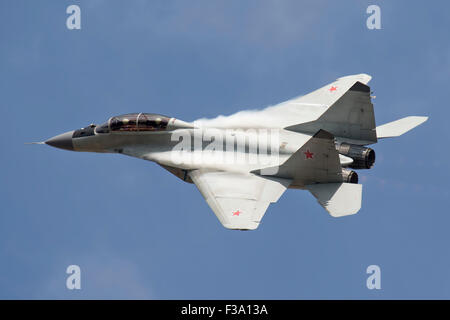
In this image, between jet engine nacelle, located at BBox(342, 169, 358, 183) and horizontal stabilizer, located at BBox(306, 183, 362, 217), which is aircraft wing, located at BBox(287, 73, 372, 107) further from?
horizontal stabilizer, located at BBox(306, 183, 362, 217)

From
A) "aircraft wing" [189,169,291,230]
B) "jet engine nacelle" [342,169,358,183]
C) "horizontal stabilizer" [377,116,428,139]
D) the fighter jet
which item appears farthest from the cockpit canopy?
"horizontal stabilizer" [377,116,428,139]

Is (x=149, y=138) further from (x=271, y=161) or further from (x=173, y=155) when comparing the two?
(x=271, y=161)

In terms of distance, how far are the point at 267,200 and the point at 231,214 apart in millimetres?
1508

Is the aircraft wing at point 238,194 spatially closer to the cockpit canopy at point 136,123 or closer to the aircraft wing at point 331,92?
the cockpit canopy at point 136,123

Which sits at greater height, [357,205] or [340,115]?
[340,115]

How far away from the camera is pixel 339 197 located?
33406 millimetres

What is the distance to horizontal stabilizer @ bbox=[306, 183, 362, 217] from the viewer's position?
33031mm

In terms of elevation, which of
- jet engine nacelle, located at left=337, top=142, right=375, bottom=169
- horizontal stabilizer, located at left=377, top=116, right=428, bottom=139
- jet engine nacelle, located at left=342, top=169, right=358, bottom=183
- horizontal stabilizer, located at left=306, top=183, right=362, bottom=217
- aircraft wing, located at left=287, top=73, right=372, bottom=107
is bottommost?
horizontal stabilizer, located at left=306, top=183, right=362, bottom=217

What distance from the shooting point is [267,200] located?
110 feet

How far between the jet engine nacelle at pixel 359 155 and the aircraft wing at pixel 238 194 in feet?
10.4

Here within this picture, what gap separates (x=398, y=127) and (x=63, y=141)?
44.9 feet

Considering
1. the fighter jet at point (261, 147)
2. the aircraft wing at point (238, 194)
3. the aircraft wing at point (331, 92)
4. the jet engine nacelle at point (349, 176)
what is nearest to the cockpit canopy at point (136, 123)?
the fighter jet at point (261, 147)

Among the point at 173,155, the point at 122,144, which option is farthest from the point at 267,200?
the point at 122,144

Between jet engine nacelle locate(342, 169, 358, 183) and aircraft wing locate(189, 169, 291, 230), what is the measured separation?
200 centimetres
